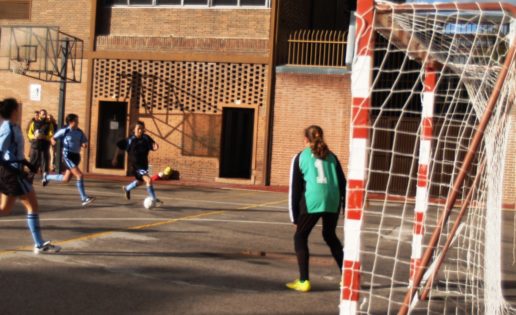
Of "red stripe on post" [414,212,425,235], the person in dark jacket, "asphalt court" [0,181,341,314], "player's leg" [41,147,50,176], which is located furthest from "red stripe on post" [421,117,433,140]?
"player's leg" [41,147,50,176]

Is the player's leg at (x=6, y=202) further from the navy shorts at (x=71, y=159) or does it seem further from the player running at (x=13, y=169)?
the navy shorts at (x=71, y=159)

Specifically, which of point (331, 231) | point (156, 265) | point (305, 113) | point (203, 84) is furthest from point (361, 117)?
point (203, 84)

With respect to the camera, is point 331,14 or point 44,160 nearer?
point 44,160

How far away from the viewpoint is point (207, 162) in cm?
2705

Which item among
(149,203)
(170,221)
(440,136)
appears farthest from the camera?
(149,203)

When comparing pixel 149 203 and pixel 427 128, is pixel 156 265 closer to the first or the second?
pixel 427 128

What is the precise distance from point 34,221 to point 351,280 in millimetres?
5089

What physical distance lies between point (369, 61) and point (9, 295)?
4.25 metres

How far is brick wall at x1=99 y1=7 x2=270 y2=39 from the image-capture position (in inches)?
1048

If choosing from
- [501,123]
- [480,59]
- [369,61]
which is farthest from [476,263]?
[369,61]

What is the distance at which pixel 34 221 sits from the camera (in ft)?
31.3

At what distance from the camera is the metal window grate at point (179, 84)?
26734 millimetres

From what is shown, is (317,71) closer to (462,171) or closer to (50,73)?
(50,73)

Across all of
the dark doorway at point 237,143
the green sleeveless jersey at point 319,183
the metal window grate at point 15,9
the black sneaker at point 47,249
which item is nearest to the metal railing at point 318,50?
the dark doorway at point 237,143
